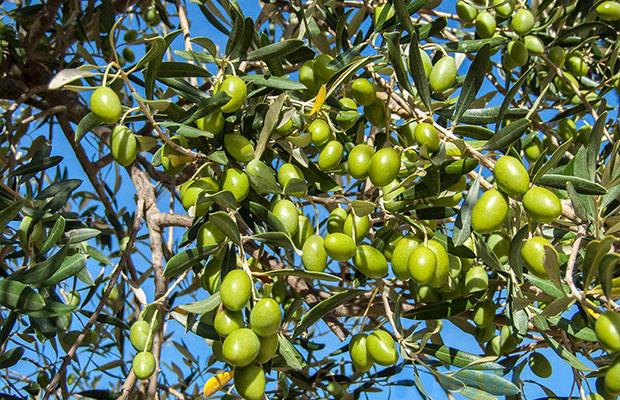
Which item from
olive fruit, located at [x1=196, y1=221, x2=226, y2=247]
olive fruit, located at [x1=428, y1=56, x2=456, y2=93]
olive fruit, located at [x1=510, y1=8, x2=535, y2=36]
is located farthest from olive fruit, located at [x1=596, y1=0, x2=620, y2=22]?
olive fruit, located at [x1=196, y1=221, x2=226, y2=247]

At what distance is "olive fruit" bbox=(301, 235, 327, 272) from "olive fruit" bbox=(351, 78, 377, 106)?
326 millimetres

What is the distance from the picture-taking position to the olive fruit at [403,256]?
1.17 metres

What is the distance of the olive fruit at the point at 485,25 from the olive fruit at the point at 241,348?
3.71 feet

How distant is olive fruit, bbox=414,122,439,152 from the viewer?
117cm

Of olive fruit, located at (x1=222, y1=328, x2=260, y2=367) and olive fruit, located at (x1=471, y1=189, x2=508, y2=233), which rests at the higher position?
olive fruit, located at (x1=222, y1=328, x2=260, y2=367)

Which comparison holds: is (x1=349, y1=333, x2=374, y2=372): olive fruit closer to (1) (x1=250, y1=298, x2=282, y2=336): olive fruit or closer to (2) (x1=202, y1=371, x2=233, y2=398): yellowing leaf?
(1) (x1=250, y1=298, x2=282, y2=336): olive fruit

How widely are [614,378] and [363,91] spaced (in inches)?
26.1

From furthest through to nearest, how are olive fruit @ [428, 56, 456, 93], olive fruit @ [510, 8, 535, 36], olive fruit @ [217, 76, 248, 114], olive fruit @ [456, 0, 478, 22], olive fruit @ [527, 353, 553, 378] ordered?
olive fruit @ [456, 0, 478, 22] < olive fruit @ [510, 8, 535, 36] < olive fruit @ [527, 353, 553, 378] < olive fruit @ [428, 56, 456, 93] < olive fruit @ [217, 76, 248, 114]

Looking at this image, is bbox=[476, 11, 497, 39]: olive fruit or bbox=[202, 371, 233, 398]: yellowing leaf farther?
bbox=[476, 11, 497, 39]: olive fruit

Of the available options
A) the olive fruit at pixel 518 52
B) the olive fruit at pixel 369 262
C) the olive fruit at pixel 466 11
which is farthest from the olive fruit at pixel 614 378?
the olive fruit at pixel 466 11

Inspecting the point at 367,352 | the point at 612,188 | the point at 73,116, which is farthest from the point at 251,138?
the point at 73,116

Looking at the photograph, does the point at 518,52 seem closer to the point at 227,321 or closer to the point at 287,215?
the point at 287,215

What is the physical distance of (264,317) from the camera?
105cm

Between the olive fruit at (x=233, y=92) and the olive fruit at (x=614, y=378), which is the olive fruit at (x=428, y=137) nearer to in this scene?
the olive fruit at (x=233, y=92)
